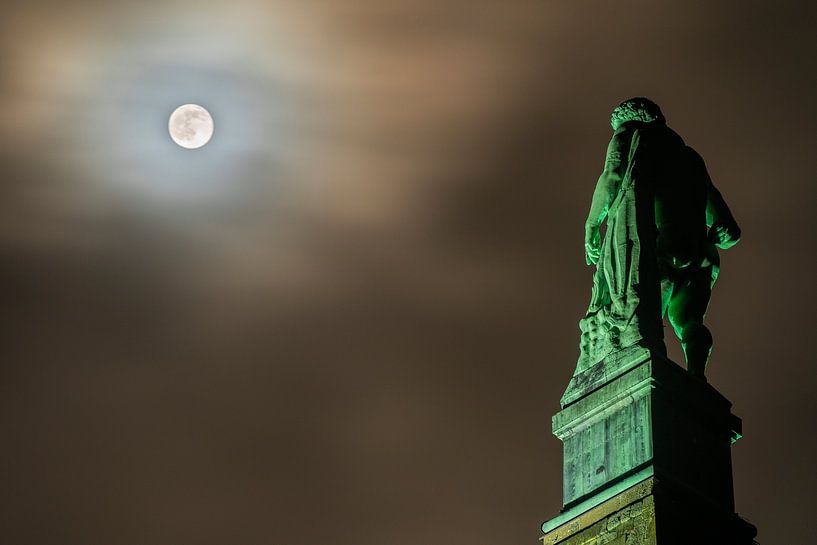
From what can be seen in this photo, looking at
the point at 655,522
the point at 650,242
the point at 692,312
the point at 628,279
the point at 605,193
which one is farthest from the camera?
the point at 605,193

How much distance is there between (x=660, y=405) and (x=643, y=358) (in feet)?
2.22

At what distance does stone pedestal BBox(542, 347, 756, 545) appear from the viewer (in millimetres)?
15828

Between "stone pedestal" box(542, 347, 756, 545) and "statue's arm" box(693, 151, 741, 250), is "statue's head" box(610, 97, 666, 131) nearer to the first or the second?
"statue's arm" box(693, 151, 741, 250)

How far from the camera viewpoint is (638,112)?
65.4 ft

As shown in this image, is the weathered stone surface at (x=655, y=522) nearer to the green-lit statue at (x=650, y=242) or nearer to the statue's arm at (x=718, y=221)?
the green-lit statue at (x=650, y=242)

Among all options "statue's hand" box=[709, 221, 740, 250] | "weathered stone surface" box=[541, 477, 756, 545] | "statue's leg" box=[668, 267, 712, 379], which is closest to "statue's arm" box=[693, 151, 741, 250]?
"statue's hand" box=[709, 221, 740, 250]

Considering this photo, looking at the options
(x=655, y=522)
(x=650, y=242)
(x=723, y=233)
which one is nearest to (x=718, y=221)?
(x=723, y=233)

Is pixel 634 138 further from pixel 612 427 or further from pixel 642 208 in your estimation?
pixel 612 427

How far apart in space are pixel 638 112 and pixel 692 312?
338cm

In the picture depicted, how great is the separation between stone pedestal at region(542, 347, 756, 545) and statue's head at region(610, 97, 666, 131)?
4261 mm

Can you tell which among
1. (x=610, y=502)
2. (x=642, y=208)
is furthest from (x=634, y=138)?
(x=610, y=502)

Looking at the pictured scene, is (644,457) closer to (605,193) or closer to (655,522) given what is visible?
(655,522)

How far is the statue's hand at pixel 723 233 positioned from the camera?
63.9ft

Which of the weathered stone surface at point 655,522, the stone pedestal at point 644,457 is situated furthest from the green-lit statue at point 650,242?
the weathered stone surface at point 655,522
